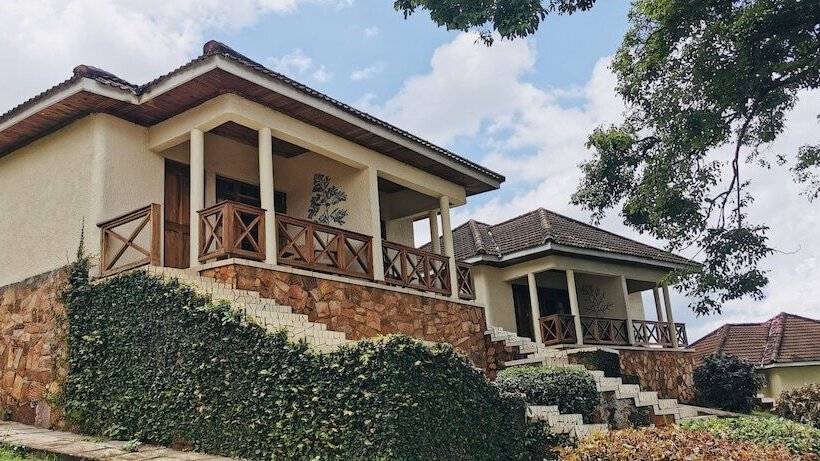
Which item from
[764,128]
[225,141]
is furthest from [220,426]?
[764,128]

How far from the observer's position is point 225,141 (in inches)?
488

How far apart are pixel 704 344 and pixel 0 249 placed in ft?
81.6

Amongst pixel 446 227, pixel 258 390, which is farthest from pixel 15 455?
pixel 446 227

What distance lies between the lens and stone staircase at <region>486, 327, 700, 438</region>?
28.7 ft

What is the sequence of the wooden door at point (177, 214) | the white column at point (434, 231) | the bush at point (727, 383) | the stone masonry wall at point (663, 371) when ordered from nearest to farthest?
the wooden door at point (177, 214)
the white column at point (434, 231)
the bush at point (727, 383)
the stone masonry wall at point (663, 371)

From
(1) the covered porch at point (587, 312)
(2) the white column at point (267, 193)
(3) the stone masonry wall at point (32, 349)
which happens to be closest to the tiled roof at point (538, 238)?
(1) the covered porch at point (587, 312)

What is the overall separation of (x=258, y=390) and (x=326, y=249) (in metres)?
3.90

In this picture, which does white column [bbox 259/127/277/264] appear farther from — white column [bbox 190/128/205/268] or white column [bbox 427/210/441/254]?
white column [bbox 427/210/441/254]

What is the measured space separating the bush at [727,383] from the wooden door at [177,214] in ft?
43.8

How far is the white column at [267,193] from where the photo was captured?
9906mm

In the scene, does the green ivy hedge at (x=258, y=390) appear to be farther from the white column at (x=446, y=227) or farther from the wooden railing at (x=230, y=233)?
the white column at (x=446, y=227)

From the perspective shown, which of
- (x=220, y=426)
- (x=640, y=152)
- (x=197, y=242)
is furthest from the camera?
(x=640, y=152)

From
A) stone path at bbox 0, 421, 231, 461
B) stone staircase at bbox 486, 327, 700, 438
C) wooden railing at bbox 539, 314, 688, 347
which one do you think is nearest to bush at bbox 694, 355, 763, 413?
wooden railing at bbox 539, 314, 688, 347

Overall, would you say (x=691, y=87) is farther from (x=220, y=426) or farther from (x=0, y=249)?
(x=0, y=249)
